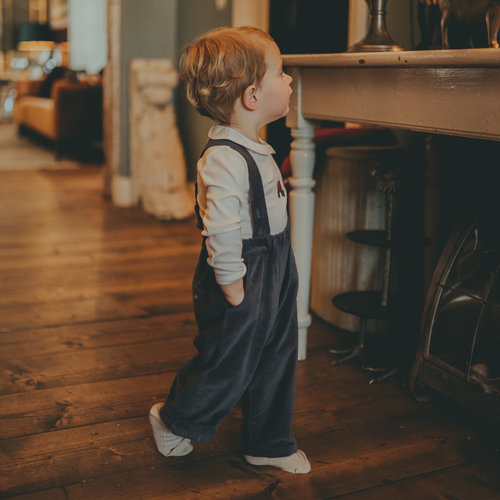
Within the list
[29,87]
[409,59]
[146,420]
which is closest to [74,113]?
[29,87]

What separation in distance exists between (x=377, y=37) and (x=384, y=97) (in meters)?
0.36

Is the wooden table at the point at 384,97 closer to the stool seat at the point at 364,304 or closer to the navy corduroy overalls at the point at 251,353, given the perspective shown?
the stool seat at the point at 364,304

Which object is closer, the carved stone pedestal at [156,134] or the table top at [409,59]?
the table top at [409,59]

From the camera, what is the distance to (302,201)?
78.4 inches

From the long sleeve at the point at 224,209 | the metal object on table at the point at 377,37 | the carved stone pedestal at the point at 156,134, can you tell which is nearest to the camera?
the long sleeve at the point at 224,209

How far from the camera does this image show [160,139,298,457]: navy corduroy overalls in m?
1.38

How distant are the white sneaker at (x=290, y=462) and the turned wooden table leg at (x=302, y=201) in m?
0.59

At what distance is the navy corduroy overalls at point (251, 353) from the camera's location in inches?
54.2

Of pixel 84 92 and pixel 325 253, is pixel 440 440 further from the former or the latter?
pixel 84 92

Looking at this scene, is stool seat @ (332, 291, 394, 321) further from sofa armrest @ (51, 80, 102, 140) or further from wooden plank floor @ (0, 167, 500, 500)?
sofa armrest @ (51, 80, 102, 140)

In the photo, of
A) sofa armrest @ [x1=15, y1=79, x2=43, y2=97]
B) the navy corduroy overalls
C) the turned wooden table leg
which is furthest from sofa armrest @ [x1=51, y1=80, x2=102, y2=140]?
the navy corduroy overalls

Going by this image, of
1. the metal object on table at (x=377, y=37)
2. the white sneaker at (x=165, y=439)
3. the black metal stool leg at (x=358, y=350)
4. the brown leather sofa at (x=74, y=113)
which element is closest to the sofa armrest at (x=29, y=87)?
the brown leather sofa at (x=74, y=113)

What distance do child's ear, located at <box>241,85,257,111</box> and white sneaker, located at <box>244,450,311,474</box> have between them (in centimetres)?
75

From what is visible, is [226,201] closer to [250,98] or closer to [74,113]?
[250,98]
